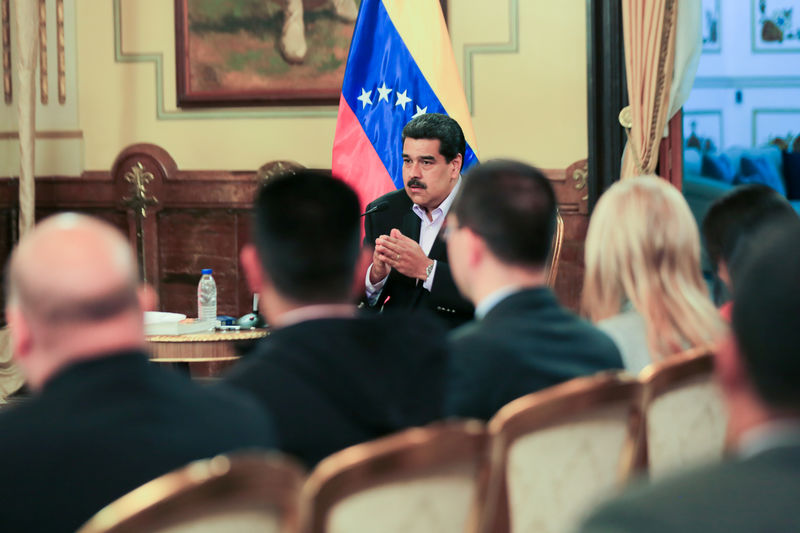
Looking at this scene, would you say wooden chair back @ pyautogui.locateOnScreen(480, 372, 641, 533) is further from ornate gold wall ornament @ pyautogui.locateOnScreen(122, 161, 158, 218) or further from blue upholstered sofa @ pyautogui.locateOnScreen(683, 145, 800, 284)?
blue upholstered sofa @ pyautogui.locateOnScreen(683, 145, 800, 284)

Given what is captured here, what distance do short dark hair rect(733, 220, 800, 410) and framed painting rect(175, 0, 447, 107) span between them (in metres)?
4.81

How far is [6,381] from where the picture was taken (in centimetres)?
579

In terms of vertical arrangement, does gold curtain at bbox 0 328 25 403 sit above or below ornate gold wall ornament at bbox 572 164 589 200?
below

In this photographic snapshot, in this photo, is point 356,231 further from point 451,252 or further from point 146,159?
point 146,159

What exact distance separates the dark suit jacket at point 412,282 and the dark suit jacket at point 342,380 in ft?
5.90

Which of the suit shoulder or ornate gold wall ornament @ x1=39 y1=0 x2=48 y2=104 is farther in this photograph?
ornate gold wall ornament @ x1=39 y1=0 x2=48 y2=104

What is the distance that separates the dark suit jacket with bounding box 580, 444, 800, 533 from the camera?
32.8 inches

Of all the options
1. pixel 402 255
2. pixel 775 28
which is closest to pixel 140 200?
pixel 402 255

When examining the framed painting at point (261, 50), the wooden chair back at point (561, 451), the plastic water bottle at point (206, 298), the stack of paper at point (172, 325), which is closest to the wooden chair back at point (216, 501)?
the wooden chair back at point (561, 451)

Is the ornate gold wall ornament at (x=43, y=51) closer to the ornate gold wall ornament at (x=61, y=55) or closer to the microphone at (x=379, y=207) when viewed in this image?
the ornate gold wall ornament at (x=61, y=55)

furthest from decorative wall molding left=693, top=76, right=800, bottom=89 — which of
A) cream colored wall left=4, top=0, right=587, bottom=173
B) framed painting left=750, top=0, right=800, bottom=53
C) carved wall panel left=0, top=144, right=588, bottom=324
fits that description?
carved wall panel left=0, top=144, right=588, bottom=324

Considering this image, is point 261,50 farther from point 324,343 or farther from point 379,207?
point 324,343

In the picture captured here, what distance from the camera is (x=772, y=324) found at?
928mm

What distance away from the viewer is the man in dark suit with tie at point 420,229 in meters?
3.52
